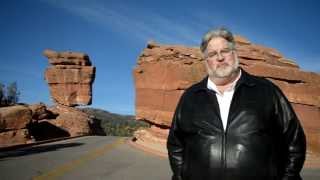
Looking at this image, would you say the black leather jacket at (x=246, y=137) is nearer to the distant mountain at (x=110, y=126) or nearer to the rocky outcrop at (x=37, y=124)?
the rocky outcrop at (x=37, y=124)

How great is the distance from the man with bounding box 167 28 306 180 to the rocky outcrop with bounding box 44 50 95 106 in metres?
57.9

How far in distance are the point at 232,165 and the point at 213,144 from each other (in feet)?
0.77

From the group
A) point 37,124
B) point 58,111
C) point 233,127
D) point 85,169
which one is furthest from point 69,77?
point 233,127

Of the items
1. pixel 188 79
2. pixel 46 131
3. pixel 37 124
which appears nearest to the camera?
pixel 188 79

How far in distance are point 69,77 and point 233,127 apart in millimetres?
58664

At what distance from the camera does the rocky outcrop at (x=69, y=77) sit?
6047 cm

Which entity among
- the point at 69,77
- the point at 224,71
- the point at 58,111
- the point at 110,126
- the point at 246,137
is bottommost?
the point at 110,126

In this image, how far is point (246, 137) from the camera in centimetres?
352

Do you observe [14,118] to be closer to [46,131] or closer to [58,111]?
[46,131]

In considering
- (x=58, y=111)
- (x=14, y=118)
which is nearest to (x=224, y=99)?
(x=14, y=118)

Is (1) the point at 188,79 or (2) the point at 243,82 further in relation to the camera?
(1) the point at 188,79

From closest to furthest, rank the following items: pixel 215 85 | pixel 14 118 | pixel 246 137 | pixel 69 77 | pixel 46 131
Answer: pixel 246 137, pixel 215 85, pixel 14 118, pixel 46 131, pixel 69 77

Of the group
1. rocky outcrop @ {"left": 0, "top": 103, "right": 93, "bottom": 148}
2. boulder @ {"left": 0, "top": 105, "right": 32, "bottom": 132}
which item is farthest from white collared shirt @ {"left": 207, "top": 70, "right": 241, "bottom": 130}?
boulder @ {"left": 0, "top": 105, "right": 32, "bottom": 132}

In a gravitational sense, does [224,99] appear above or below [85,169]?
above
